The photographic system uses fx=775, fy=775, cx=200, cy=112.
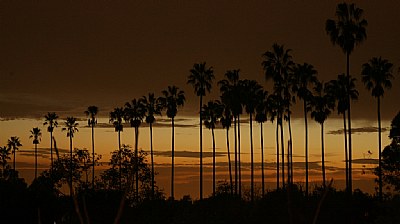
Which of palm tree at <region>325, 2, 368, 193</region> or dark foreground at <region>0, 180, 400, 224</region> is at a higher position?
palm tree at <region>325, 2, 368, 193</region>

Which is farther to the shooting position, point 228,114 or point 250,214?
point 228,114

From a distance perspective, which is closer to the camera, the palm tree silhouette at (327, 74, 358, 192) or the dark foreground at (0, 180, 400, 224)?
the dark foreground at (0, 180, 400, 224)

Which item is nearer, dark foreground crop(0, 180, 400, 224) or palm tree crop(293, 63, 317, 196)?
dark foreground crop(0, 180, 400, 224)

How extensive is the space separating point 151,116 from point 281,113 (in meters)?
27.0

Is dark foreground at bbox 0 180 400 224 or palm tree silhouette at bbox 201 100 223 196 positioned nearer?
dark foreground at bbox 0 180 400 224

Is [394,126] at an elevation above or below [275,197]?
above

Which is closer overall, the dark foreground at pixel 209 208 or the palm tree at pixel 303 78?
the dark foreground at pixel 209 208

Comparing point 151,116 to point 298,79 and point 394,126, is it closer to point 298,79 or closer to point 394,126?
point 298,79

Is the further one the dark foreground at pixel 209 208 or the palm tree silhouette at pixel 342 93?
the palm tree silhouette at pixel 342 93

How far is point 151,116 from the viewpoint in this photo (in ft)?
398

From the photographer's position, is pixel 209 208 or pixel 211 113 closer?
pixel 209 208

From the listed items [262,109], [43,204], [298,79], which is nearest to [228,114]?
[262,109]

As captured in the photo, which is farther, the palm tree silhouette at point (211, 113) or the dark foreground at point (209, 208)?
the palm tree silhouette at point (211, 113)

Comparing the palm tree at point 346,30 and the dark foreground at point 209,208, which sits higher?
the palm tree at point 346,30
